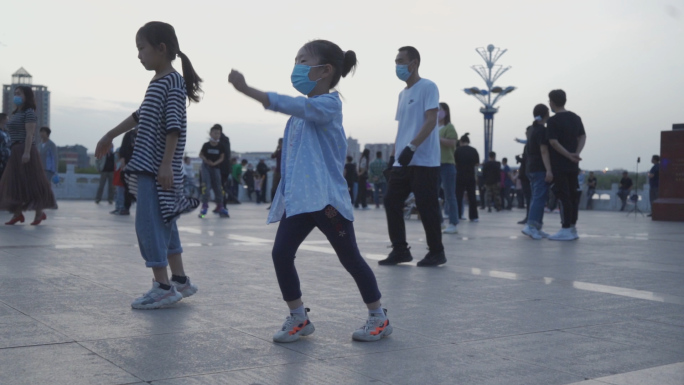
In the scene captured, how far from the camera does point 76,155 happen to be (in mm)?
149625

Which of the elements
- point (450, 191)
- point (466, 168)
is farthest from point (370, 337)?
point (466, 168)

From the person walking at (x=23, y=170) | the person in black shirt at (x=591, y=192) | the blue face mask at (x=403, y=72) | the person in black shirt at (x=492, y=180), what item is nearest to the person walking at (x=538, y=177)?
the blue face mask at (x=403, y=72)

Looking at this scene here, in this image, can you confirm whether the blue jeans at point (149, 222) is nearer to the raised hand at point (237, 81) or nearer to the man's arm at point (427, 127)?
the raised hand at point (237, 81)

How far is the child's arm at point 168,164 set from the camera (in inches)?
171

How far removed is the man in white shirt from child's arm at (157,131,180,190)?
8.33 feet

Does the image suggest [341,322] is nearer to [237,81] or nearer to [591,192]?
[237,81]

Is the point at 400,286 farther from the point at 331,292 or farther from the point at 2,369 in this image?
the point at 2,369

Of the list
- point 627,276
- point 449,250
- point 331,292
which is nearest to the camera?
point 331,292

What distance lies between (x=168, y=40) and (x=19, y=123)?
6.09 meters

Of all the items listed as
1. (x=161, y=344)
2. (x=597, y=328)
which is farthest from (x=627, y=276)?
(x=161, y=344)

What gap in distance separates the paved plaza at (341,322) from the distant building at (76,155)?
337 ft

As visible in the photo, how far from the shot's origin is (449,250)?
8.23 meters

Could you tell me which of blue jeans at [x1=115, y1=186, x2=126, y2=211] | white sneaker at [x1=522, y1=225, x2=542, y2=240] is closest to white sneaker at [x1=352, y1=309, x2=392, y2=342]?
white sneaker at [x1=522, y1=225, x2=542, y2=240]

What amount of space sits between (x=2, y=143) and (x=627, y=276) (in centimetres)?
884
